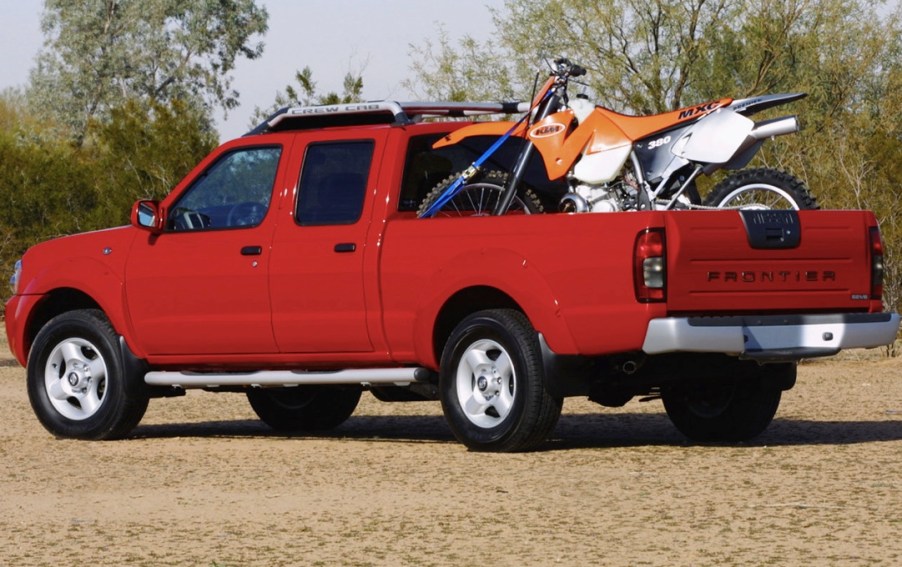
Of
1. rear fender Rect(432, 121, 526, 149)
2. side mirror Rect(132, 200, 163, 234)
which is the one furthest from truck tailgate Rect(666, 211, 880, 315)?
side mirror Rect(132, 200, 163, 234)

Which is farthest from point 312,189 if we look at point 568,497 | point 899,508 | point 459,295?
point 899,508

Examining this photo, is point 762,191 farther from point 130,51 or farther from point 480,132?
point 130,51

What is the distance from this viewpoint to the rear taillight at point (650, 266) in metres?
9.35

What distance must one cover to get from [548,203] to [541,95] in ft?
2.23

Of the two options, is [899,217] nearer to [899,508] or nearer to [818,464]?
[818,464]

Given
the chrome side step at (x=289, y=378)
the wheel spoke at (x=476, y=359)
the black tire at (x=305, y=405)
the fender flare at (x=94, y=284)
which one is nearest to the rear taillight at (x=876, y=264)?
the wheel spoke at (x=476, y=359)

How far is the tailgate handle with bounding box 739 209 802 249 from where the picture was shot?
9.60m

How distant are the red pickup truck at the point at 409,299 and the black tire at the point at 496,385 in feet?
0.04

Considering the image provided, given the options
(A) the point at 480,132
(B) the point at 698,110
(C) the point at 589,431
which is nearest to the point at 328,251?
(A) the point at 480,132

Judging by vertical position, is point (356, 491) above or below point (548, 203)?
below

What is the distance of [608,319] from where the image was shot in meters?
9.54

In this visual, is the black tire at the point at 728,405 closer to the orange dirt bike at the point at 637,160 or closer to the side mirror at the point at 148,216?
the orange dirt bike at the point at 637,160

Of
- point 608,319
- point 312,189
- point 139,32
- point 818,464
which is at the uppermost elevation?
point 139,32

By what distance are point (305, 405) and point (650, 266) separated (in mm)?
4101
